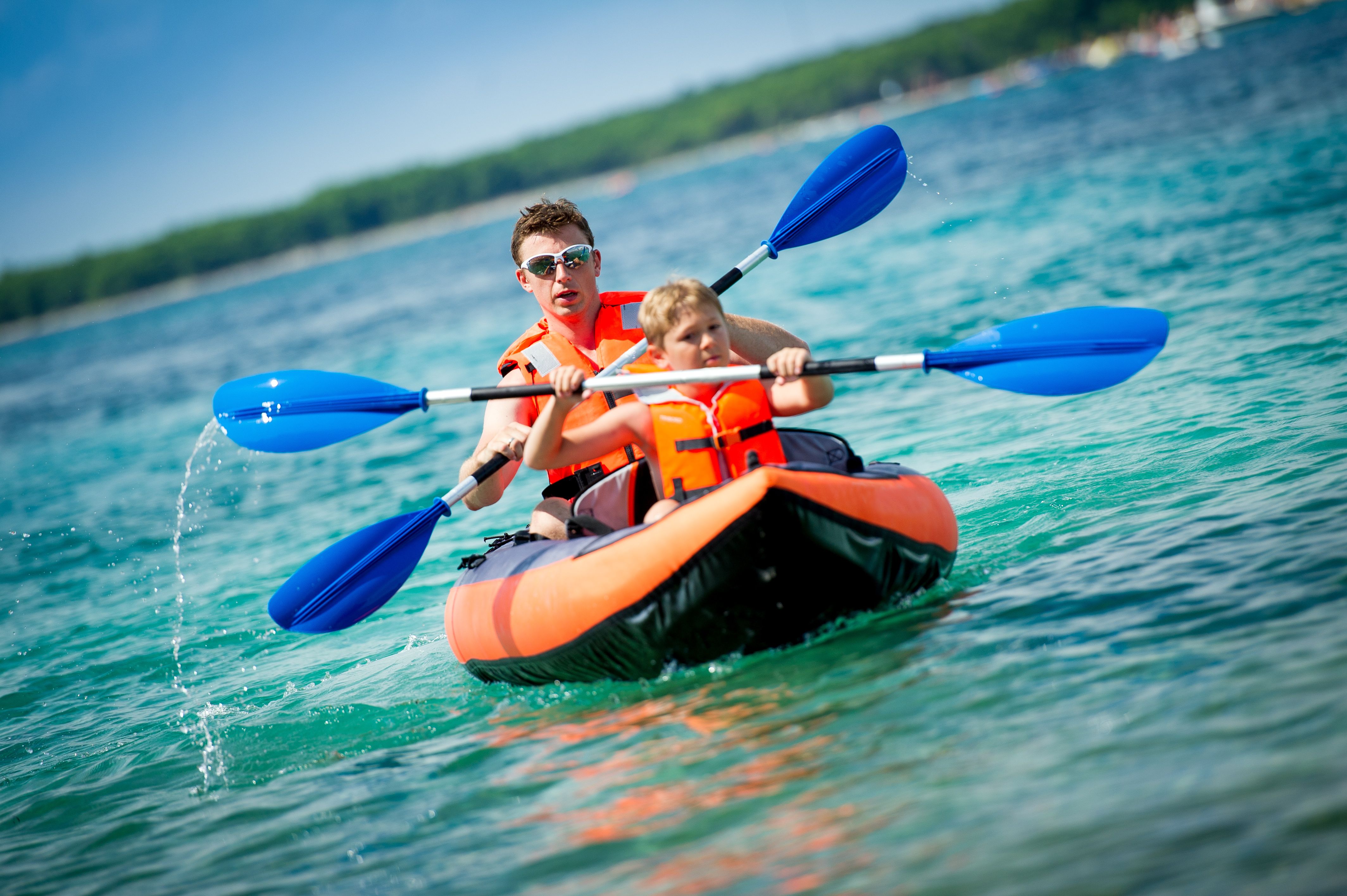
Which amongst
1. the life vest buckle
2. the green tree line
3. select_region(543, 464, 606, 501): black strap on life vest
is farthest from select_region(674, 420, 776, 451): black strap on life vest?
the green tree line

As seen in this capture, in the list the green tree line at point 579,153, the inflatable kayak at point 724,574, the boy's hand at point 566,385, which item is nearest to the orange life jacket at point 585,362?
the inflatable kayak at point 724,574

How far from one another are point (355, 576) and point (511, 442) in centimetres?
84

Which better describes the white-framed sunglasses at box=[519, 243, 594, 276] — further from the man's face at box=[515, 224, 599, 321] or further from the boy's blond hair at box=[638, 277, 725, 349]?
the boy's blond hair at box=[638, 277, 725, 349]

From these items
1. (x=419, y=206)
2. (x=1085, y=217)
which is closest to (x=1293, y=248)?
(x=1085, y=217)

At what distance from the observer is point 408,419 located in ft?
39.2

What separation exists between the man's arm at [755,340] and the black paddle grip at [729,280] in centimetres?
24

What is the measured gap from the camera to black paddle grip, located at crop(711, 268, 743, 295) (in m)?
4.64

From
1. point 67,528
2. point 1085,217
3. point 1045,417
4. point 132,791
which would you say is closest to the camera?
point 132,791

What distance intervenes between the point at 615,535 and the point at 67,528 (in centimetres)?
838

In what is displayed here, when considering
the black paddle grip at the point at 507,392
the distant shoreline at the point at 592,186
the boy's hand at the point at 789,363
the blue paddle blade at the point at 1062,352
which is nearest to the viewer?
the boy's hand at the point at 789,363

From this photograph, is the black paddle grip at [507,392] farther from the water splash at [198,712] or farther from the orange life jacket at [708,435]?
the water splash at [198,712]

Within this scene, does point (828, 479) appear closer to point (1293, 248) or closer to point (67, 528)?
point (1293, 248)

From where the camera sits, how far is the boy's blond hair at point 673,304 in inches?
144

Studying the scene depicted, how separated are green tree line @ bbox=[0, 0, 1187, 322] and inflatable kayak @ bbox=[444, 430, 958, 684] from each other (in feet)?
312
